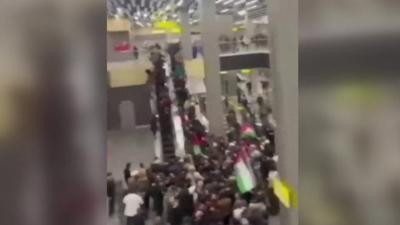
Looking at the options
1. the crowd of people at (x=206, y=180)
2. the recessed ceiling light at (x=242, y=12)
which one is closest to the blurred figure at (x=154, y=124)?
the crowd of people at (x=206, y=180)

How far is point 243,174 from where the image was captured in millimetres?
1407

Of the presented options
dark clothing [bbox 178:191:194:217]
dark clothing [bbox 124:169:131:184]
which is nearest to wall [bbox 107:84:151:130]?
dark clothing [bbox 124:169:131:184]

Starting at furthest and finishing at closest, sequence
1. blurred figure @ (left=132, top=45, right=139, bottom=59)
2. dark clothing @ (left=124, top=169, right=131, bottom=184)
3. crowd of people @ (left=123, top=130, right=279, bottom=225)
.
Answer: crowd of people @ (left=123, top=130, right=279, bottom=225)
dark clothing @ (left=124, top=169, right=131, bottom=184)
blurred figure @ (left=132, top=45, right=139, bottom=59)

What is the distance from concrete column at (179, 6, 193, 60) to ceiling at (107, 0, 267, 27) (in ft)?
0.04

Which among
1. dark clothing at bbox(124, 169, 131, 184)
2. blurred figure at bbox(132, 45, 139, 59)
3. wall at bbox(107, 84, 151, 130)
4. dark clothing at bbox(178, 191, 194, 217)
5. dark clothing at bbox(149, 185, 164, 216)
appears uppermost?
blurred figure at bbox(132, 45, 139, 59)

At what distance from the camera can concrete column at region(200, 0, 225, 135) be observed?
52.2 inches

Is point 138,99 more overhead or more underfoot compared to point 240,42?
more underfoot

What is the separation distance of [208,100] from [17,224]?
97 centimetres

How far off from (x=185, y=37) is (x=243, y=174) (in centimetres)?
42

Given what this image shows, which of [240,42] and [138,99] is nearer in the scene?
[138,99]

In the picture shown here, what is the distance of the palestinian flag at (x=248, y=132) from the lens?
4.43 ft

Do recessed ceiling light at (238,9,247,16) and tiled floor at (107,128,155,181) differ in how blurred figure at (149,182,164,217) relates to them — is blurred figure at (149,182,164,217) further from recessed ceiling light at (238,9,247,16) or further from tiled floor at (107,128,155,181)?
recessed ceiling light at (238,9,247,16)

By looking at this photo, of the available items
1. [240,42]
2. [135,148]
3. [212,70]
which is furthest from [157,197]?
[240,42]

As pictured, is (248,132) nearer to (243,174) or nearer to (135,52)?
(243,174)
